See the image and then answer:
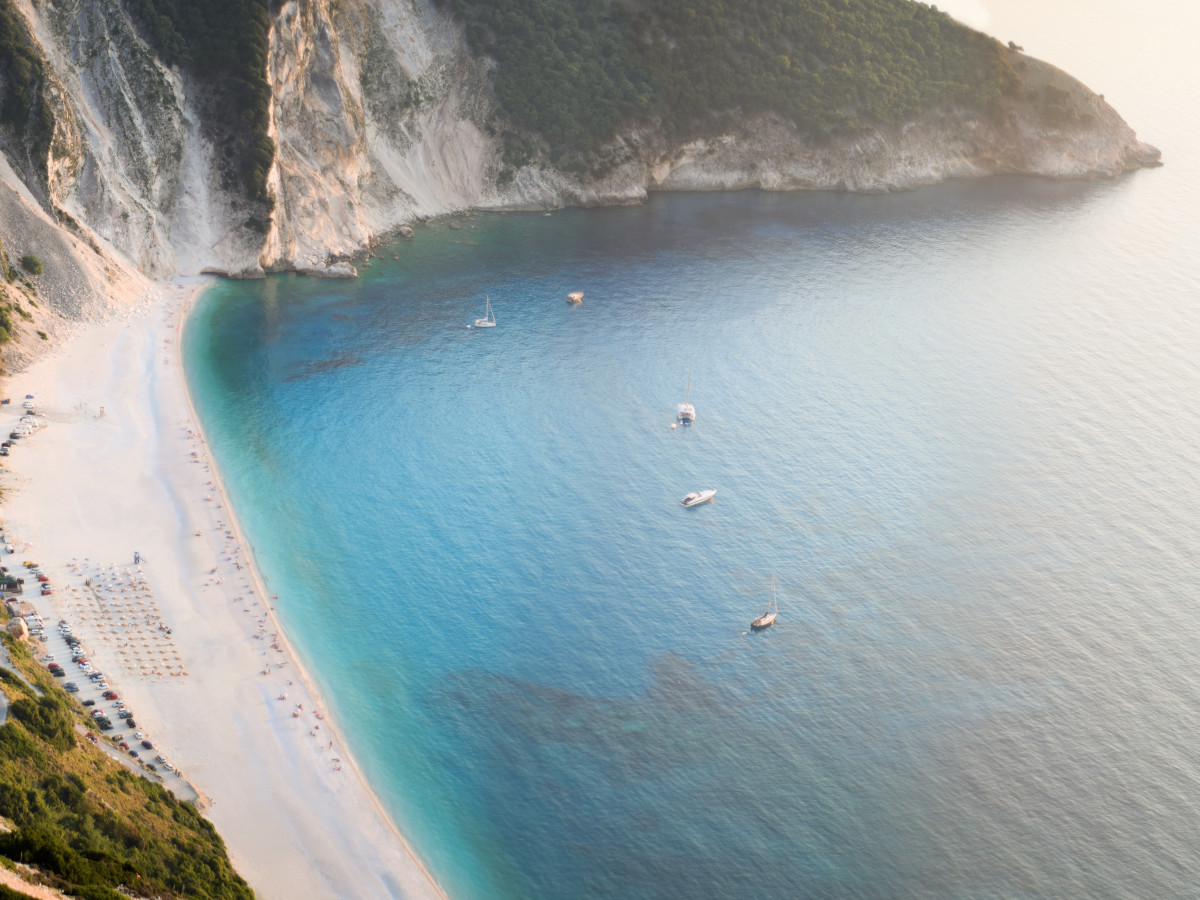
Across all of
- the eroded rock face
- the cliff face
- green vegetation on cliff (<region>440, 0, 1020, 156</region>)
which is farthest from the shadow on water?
green vegetation on cliff (<region>440, 0, 1020, 156</region>)

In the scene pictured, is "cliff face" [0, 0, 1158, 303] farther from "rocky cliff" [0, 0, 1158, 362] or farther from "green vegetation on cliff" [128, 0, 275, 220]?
"green vegetation on cliff" [128, 0, 275, 220]

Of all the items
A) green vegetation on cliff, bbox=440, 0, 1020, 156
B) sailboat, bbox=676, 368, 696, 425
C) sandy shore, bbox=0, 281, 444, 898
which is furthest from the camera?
green vegetation on cliff, bbox=440, 0, 1020, 156

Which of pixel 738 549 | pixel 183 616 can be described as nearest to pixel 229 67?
pixel 183 616

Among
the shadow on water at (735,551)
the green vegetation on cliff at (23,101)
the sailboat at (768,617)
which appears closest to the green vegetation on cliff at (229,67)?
the shadow on water at (735,551)

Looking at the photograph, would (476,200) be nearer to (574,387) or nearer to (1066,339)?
(574,387)

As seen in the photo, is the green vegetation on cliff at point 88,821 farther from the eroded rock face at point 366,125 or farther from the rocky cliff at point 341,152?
the eroded rock face at point 366,125
